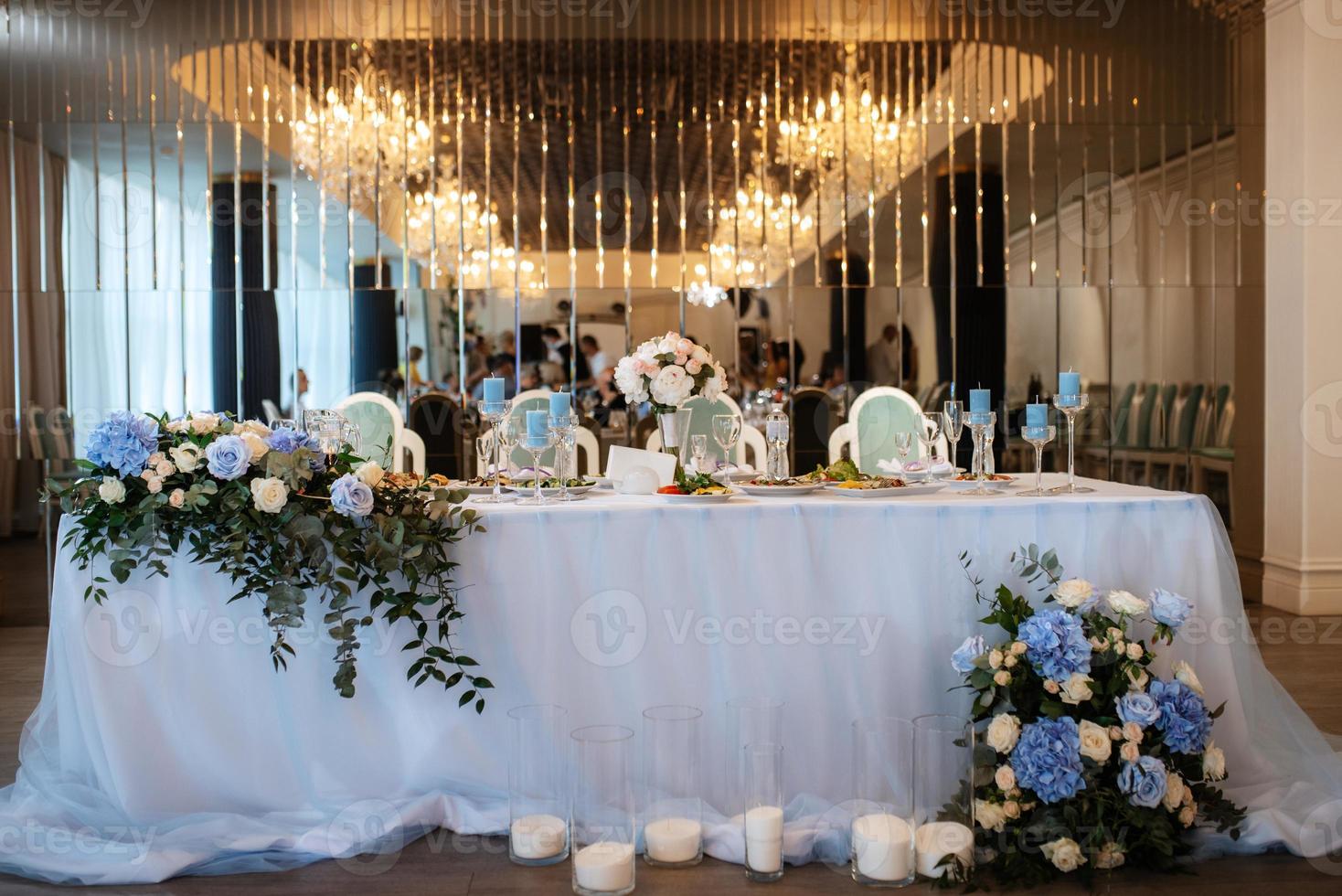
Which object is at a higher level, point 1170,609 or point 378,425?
point 378,425

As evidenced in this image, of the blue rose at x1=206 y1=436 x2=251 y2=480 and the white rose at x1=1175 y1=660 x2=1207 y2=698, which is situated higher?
the blue rose at x1=206 y1=436 x2=251 y2=480

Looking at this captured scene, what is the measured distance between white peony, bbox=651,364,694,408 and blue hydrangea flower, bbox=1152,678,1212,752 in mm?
1437

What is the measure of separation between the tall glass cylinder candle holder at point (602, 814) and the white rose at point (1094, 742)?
3.13ft

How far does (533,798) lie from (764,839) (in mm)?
535

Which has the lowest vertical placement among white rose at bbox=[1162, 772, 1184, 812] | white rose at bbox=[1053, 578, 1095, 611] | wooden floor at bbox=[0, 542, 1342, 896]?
wooden floor at bbox=[0, 542, 1342, 896]

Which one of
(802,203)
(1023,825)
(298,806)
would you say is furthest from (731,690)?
(802,203)

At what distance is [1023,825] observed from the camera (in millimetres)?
2637

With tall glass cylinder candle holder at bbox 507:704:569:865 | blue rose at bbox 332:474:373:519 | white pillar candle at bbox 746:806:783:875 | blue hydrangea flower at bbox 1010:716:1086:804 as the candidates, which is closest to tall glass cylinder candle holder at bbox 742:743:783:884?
white pillar candle at bbox 746:806:783:875

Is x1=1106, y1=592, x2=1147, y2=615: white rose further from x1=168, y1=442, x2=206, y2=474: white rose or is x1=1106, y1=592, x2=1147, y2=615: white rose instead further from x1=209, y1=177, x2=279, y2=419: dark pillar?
x1=209, y1=177, x2=279, y2=419: dark pillar

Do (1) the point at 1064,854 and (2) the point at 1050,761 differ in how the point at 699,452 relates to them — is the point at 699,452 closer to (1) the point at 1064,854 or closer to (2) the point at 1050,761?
(2) the point at 1050,761

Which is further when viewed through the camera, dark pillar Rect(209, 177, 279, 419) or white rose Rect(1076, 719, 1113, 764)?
dark pillar Rect(209, 177, 279, 419)

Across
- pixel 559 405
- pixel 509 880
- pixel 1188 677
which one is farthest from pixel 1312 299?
pixel 509 880

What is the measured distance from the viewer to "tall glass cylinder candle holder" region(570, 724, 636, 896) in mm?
2506

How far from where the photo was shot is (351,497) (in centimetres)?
265
